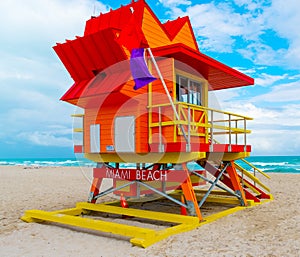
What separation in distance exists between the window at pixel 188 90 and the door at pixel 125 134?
179cm

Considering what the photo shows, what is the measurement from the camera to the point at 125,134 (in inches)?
398

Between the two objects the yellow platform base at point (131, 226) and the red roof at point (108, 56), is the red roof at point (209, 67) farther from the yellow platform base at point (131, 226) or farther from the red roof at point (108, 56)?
the yellow platform base at point (131, 226)

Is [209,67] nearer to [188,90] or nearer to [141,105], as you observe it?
[188,90]

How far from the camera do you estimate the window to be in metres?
10.8

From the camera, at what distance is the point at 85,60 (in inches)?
425

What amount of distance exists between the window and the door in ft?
5.88

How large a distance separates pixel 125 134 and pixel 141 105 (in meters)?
0.96

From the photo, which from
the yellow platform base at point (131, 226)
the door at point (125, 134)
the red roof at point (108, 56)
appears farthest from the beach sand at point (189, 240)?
the red roof at point (108, 56)

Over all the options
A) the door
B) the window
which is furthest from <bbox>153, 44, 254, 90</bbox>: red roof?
the door

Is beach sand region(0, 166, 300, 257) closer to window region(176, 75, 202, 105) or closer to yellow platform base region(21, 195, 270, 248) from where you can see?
yellow platform base region(21, 195, 270, 248)

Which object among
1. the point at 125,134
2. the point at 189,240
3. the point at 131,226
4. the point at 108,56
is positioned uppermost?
the point at 108,56

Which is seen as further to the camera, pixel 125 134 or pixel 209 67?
pixel 209 67

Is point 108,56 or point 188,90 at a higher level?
point 108,56

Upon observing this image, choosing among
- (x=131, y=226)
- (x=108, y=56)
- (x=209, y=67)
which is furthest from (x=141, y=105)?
(x=131, y=226)
